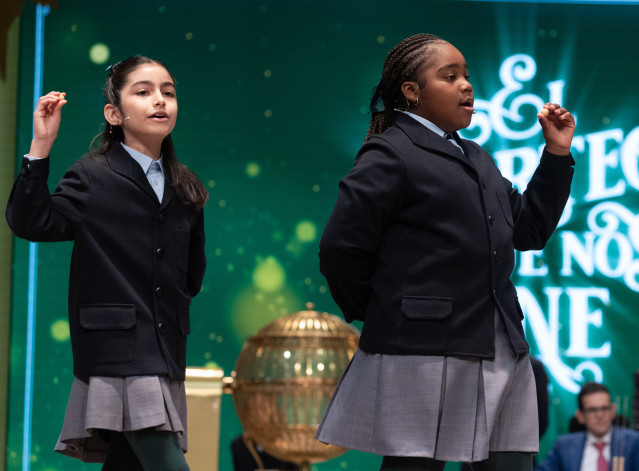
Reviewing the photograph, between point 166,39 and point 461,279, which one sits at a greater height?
point 166,39

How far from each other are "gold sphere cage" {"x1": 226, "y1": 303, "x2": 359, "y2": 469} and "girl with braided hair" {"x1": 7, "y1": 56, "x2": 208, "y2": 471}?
0.87m

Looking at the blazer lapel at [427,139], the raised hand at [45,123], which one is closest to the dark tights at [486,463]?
the blazer lapel at [427,139]

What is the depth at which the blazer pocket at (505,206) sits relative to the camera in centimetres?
241

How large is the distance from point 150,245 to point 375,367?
2.42 feet

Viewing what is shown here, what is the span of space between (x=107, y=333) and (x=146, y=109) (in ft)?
2.07

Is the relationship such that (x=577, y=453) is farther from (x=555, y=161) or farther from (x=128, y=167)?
(x=128, y=167)

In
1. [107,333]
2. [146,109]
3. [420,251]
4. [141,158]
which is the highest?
[146,109]

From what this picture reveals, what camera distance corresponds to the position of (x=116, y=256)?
263 centimetres

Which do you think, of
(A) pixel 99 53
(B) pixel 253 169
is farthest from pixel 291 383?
(A) pixel 99 53

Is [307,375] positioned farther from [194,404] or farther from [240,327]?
[240,327]

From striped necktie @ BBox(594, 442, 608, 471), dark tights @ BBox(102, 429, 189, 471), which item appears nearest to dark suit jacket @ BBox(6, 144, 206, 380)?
dark tights @ BBox(102, 429, 189, 471)

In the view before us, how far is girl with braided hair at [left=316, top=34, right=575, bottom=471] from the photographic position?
7.27ft

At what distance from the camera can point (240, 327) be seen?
5.93 m

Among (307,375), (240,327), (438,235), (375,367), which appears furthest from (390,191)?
(240,327)
